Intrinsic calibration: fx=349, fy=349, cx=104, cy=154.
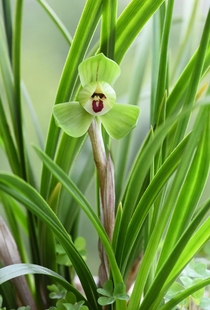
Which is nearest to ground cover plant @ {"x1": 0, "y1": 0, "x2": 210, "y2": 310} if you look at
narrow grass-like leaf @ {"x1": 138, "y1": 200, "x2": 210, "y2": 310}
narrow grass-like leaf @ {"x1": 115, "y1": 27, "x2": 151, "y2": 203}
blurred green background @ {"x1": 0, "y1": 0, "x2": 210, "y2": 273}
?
narrow grass-like leaf @ {"x1": 138, "y1": 200, "x2": 210, "y2": 310}

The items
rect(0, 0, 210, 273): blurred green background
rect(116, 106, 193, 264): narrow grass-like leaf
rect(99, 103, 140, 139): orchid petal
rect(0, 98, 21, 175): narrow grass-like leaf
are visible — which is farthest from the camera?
rect(0, 0, 210, 273): blurred green background

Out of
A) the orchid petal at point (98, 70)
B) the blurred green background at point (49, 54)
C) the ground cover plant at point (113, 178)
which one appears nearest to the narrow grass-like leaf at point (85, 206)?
the ground cover plant at point (113, 178)

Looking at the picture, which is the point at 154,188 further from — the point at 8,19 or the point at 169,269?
the point at 8,19

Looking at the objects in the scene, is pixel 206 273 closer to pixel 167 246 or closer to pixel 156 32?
pixel 167 246

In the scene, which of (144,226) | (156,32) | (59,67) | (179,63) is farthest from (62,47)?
(144,226)

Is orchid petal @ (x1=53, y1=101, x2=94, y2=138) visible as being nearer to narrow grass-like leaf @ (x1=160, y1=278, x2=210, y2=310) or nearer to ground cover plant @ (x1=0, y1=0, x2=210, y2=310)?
ground cover plant @ (x1=0, y1=0, x2=210, y2=310)

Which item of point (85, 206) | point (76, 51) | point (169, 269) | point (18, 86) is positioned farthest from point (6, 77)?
point (169, 269)

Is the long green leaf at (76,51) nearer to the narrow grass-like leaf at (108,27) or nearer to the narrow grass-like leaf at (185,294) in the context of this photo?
the narrow grass-like leaf at (108,27)
